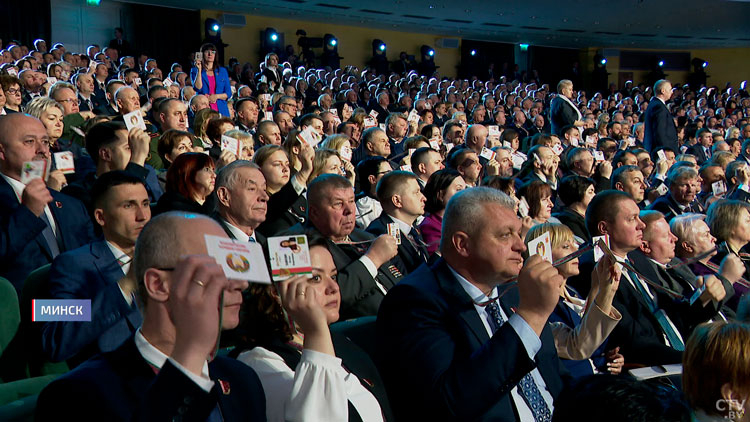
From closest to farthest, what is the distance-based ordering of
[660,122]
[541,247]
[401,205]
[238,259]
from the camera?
1. [238,259]
2. [541,247]
3. [401,205]
4. [660,122]

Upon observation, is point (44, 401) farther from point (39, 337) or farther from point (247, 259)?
point (39, 337)

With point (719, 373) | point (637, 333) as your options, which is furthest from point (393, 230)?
point (719, 373)

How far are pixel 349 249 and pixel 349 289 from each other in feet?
1.85

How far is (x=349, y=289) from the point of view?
318 centimetres

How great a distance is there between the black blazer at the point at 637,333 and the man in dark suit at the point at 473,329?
884 mm

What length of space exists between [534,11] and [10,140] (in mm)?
16799

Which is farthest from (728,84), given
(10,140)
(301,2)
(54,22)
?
(10,140)

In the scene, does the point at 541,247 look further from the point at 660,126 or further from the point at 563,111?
the point at 563,111

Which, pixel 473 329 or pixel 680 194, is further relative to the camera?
pixel 680 194

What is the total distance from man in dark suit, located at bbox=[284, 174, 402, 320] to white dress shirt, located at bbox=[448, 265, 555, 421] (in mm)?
792

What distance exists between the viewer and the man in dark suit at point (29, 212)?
9.98 feet

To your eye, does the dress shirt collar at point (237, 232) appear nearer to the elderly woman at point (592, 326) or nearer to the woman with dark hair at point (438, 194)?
the woman with dark hair at point (438, 194)

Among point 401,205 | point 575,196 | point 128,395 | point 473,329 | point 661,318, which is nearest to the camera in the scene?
point 128,395

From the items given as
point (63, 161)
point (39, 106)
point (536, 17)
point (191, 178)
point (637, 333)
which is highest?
point (536, 17)
